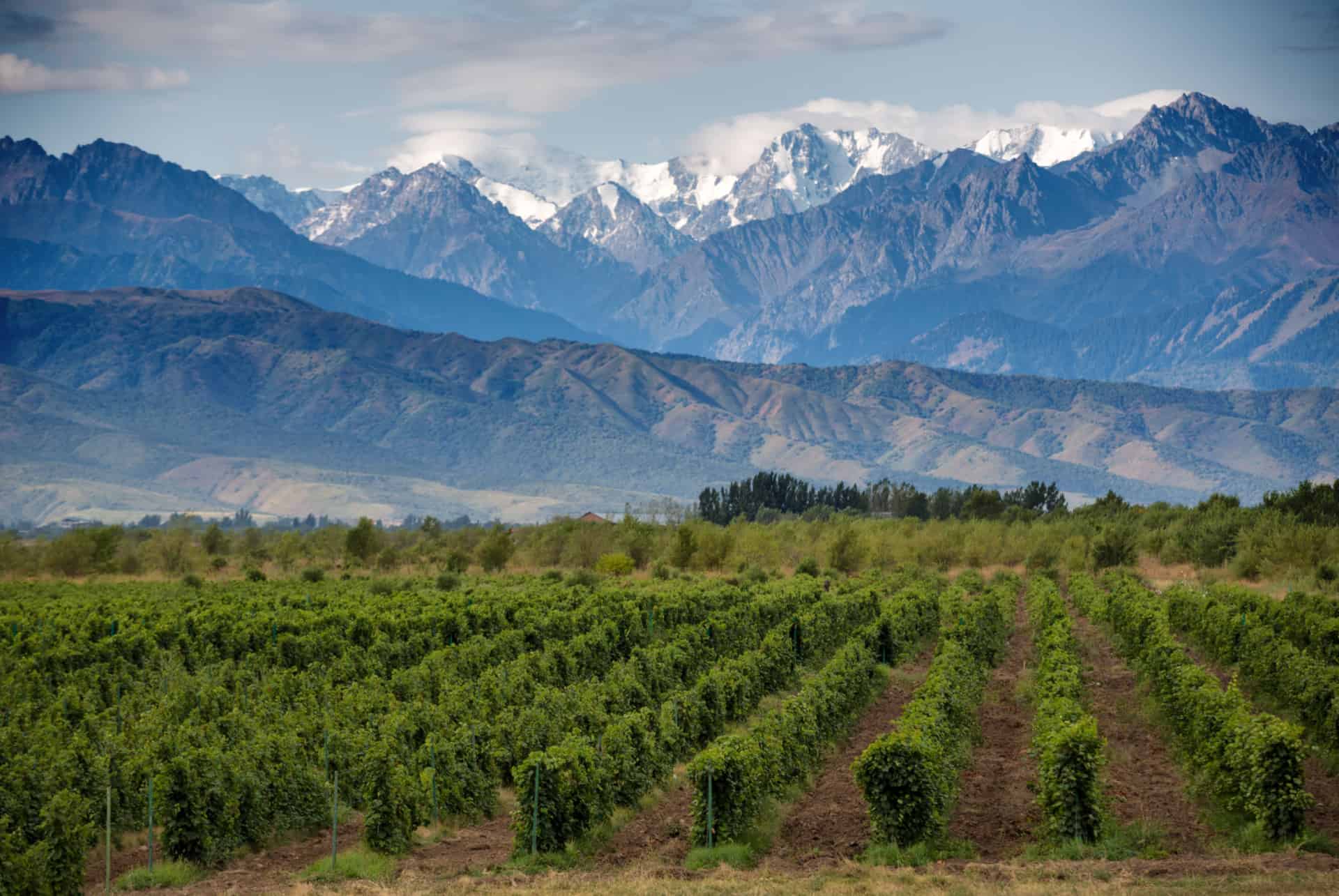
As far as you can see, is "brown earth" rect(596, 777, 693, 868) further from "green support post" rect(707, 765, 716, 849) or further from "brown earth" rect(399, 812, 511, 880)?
"brown earth" rect(399, 812, 511, 880)

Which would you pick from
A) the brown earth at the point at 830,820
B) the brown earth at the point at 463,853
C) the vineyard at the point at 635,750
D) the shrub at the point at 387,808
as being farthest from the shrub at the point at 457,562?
the shrub at the point at 387,808

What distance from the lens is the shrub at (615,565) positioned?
91.8 meters

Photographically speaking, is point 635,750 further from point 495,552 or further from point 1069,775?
point 495,552

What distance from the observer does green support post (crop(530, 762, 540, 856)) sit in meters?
23.9

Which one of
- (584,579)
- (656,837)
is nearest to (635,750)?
(656,837)

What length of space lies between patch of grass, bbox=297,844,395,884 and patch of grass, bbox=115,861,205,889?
1810 mm

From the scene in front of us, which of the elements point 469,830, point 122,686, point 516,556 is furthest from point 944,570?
point 469,830

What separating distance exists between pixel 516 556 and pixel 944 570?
30.7 m

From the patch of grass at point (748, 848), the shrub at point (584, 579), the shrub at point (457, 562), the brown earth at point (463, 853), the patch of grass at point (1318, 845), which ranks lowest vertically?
the brown earth at point (463, 853)

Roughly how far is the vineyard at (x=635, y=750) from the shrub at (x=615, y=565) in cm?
4401

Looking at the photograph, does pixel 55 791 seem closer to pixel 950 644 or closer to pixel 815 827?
pixel 815 827

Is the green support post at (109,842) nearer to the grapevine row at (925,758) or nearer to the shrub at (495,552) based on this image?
the grapevine row at (925,758)

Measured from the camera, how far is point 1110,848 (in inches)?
904

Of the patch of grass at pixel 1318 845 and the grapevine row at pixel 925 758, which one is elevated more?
the grapevine row at pixel 925 758
